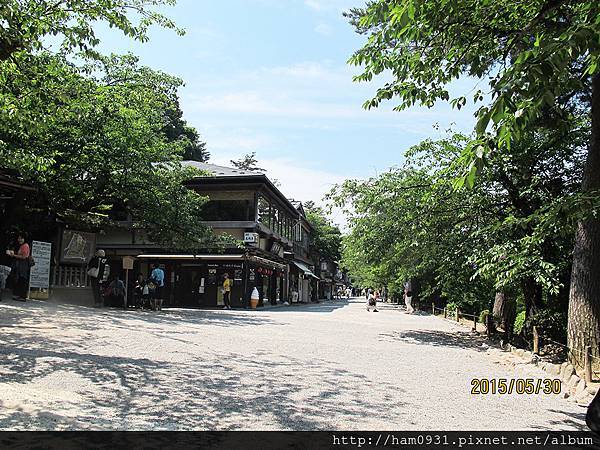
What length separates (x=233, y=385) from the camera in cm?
677

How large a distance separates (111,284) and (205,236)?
397 centimetres

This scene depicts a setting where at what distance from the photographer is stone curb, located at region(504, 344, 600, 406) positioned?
720 centimetres

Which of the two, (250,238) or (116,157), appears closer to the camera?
(116,157)

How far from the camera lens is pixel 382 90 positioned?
23.0ft

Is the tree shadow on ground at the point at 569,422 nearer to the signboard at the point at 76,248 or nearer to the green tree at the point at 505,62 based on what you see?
the green tree at the point at 505,62

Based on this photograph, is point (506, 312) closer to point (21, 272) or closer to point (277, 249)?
point (21, 272)

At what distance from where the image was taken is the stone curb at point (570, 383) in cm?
720

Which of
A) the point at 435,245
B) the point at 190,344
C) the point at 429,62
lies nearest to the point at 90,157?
the point at 190,344

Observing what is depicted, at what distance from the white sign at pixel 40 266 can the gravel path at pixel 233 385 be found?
3.38 metres

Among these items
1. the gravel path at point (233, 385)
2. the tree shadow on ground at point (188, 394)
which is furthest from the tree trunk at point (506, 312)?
the tree shadow on ground at point (188, 394)

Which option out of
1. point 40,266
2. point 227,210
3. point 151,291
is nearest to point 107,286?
point 151,291

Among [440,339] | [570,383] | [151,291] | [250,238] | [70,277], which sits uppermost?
[250,238]
